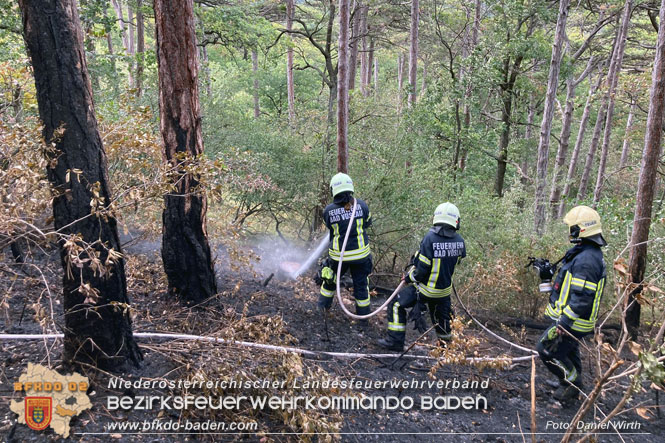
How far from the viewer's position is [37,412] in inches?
111

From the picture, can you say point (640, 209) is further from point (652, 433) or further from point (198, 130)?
point (198, 130)

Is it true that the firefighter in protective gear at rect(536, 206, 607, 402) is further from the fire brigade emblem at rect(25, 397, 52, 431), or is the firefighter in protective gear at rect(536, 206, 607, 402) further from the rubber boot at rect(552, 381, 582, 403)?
the fire brigade emblem at rect(25, 397, 52, 431)

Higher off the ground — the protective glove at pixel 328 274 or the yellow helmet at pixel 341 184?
the yellow helmet at pixel 341 184

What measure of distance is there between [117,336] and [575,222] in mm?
4602

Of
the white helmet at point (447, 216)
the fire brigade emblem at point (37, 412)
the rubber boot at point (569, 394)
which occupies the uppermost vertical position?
the white helmet at point (447, 216)

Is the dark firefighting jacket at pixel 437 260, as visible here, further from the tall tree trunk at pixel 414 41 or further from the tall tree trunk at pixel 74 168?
the tall tree trunk at pixel 414 41

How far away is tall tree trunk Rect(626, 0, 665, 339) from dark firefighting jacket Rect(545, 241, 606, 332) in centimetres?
218

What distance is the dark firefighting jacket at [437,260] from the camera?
17.1 feet

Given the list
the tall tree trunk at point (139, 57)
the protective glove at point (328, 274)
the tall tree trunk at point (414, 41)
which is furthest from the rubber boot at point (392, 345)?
the tall tree trunk at point (414, 41)

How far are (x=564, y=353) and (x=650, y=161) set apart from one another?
3591 millimetres

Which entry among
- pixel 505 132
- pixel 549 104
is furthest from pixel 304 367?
pixel 505 132

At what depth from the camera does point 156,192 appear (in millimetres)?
3432

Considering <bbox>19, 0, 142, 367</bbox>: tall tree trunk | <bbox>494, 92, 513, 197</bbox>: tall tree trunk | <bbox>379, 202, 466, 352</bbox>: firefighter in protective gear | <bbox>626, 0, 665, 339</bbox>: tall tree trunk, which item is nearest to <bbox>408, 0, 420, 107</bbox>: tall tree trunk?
<bbox>494, 92, 513, 197</bbox>: tall tree trunk

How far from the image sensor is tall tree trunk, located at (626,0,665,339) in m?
6.04
